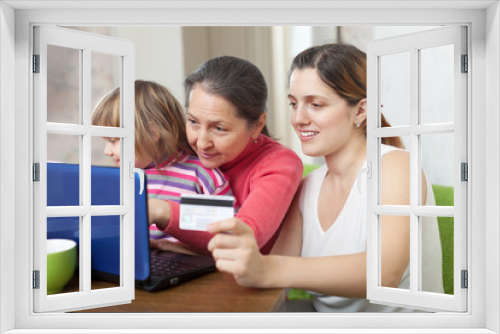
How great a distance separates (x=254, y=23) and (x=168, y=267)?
2.91 feet

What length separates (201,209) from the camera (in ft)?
5.55

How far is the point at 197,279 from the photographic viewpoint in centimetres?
156

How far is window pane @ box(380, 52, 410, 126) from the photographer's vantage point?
2465 millimetres

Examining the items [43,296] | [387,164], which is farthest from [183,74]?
[43,296]

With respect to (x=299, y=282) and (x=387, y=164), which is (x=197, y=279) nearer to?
(x=299, y=282)

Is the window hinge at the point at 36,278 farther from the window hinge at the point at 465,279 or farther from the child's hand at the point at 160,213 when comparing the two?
the window hinge at the point at 465,279

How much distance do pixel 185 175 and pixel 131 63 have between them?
0.76 metres

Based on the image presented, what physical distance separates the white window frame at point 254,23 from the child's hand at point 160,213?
63cm

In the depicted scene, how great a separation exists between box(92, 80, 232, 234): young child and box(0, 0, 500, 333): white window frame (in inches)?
30.0

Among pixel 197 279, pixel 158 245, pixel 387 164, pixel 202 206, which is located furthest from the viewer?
pixel 158 245

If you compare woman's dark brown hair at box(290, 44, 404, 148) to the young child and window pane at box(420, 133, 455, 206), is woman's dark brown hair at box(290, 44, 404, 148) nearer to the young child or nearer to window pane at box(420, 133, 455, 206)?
window pane at box(420, 133, 455, 206)

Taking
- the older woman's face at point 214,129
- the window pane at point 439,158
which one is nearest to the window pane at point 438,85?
the window pane at point 439,158

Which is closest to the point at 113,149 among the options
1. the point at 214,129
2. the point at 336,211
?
the point at 214,129

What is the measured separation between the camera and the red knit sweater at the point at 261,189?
2.04m
